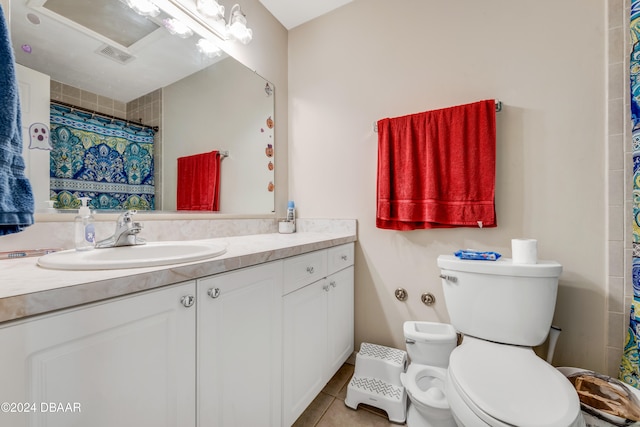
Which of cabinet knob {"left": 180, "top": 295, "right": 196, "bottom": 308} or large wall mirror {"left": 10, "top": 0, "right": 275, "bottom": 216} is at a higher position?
large wall mirror {"left": 10, "top": 0, "right": 275, "bottom": 216}

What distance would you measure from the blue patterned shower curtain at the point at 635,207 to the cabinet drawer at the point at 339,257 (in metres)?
1.21

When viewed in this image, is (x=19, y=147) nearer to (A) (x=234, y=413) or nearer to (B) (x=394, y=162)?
(A) (x=234, y=413)

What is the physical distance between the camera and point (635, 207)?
3.35 feet

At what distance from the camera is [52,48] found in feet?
3.05

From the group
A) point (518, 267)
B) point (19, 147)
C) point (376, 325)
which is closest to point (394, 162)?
point (518, 267)

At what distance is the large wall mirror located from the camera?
90cm

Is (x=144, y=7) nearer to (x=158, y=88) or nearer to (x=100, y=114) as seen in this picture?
(x=158, y=88)

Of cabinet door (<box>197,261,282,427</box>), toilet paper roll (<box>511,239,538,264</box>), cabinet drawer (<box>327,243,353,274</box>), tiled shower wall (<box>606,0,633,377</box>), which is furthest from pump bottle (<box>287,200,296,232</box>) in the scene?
tiled shower wall (<box>606,0,633,377</box>)

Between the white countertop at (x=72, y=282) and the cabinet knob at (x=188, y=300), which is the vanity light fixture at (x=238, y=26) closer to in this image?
the white countertop at (x=72, y=282)

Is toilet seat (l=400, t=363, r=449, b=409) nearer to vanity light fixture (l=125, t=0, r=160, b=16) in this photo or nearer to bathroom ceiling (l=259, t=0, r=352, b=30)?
vanity light fixture (l=125, t=0, r=160, b=16)

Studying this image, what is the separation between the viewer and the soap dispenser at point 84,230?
91 cm

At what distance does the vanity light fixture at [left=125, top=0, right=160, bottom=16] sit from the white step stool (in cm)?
199

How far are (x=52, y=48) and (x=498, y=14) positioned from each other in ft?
6.38

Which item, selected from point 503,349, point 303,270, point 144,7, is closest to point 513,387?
point 503,349
